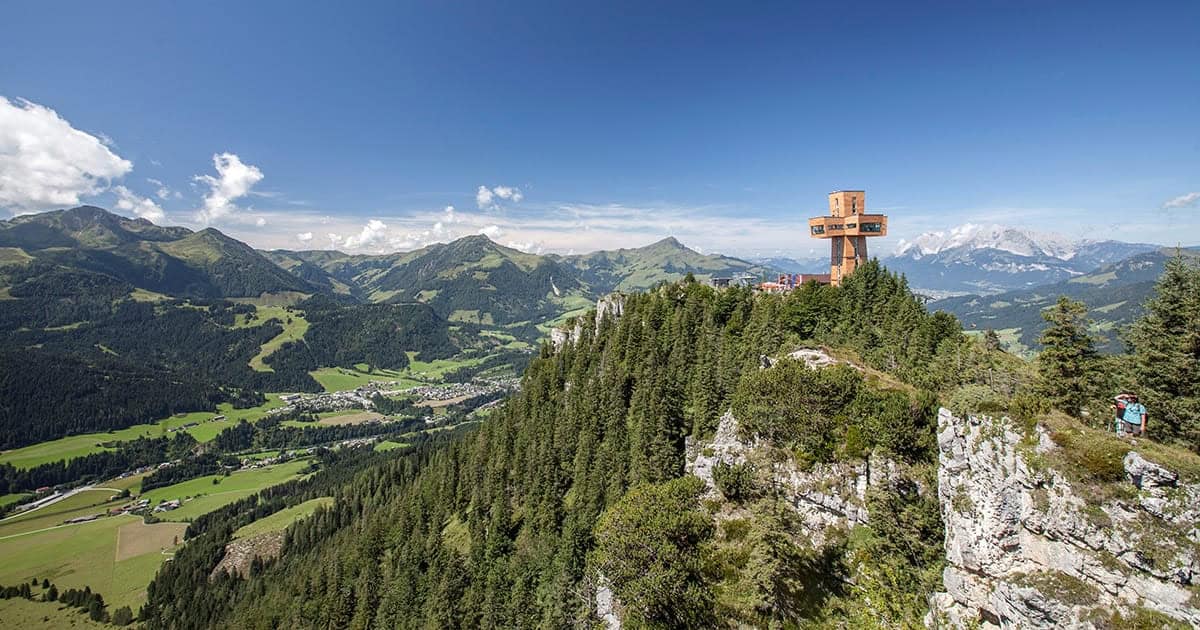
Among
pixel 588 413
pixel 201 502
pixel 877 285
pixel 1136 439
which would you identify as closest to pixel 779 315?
pixel 877 285

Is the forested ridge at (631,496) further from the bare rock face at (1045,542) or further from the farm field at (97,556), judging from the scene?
the farm field at (97,556)

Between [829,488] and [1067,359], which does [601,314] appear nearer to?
[829,488]

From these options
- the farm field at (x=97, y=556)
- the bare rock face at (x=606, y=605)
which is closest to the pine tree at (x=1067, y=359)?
the bare rock face at (x=606, y=605)

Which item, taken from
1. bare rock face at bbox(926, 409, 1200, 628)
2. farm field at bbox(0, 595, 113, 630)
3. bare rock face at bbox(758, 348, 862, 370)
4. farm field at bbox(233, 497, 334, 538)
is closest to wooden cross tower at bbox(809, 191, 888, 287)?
bare rock face at bbox(758, 348, 862, 370)

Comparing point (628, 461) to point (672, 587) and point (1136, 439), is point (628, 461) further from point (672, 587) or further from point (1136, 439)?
point (1136, 439)

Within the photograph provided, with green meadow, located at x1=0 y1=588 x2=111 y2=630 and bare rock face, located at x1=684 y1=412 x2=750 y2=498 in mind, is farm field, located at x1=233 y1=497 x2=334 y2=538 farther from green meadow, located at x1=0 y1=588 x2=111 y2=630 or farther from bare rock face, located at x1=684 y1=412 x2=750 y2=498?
bare rock face, located at x1=684 y1=412 x2=750 y2=498
